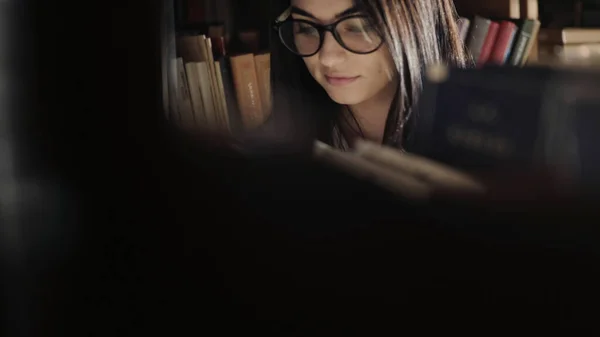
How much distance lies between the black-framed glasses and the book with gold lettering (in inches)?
2.9

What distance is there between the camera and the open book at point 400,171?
64 centimetres

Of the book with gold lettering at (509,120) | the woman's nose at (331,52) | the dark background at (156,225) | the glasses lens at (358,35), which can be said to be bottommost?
the dark background at (156,225)

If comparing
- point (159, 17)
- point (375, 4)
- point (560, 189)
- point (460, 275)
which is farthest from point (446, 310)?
point (159, 17)

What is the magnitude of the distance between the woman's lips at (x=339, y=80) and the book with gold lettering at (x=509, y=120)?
Result: 84mm

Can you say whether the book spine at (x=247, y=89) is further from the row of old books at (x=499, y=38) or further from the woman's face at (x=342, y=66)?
the row of old books at (x=499, y=38)

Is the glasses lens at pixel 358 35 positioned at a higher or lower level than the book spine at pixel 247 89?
higher

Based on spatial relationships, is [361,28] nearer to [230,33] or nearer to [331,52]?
[331,52]

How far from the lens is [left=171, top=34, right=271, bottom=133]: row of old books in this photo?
0.76 metres

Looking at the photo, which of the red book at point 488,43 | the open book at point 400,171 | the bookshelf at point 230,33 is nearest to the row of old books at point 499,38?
the red book at point 488,43

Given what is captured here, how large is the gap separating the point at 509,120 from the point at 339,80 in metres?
0.19

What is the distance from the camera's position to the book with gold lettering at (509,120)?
0.56 m

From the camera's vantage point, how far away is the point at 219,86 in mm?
767

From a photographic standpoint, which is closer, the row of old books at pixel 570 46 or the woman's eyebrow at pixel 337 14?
the row of old books at pixel 570 46

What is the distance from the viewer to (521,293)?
65 cm
